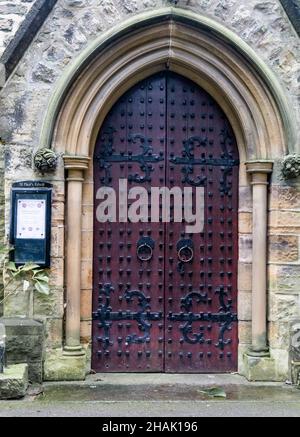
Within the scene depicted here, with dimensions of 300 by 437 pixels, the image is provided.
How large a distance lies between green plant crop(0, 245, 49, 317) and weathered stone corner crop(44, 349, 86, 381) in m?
0.44

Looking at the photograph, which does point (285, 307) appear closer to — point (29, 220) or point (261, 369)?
point (261, 369)

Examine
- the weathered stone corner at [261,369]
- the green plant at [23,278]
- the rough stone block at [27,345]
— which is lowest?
the weathered stone corner at [261,369]

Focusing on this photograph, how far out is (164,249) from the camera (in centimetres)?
666

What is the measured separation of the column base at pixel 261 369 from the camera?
6.32 metres

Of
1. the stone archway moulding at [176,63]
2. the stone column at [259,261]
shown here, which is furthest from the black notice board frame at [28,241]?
the stone column at [259,261]

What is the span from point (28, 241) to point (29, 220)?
0.19 m

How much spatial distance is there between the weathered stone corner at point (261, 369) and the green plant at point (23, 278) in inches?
79.3

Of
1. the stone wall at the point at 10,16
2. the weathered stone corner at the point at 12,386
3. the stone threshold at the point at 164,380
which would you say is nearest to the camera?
the weathered stone corner at the point at 12,386

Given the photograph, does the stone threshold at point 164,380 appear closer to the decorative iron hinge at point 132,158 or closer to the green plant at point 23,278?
the green plant at point 23,278

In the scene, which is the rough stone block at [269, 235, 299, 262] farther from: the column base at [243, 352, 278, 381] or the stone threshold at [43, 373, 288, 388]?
the stone threshold at [43, 373, 288, 388]

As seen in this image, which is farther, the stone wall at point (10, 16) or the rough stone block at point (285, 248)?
the stone wall at point (10, 16)

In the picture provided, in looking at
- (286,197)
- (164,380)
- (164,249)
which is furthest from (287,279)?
(164,380)

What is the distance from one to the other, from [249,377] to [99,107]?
286 centimetres

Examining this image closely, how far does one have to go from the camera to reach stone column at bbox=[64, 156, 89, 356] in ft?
20.9
